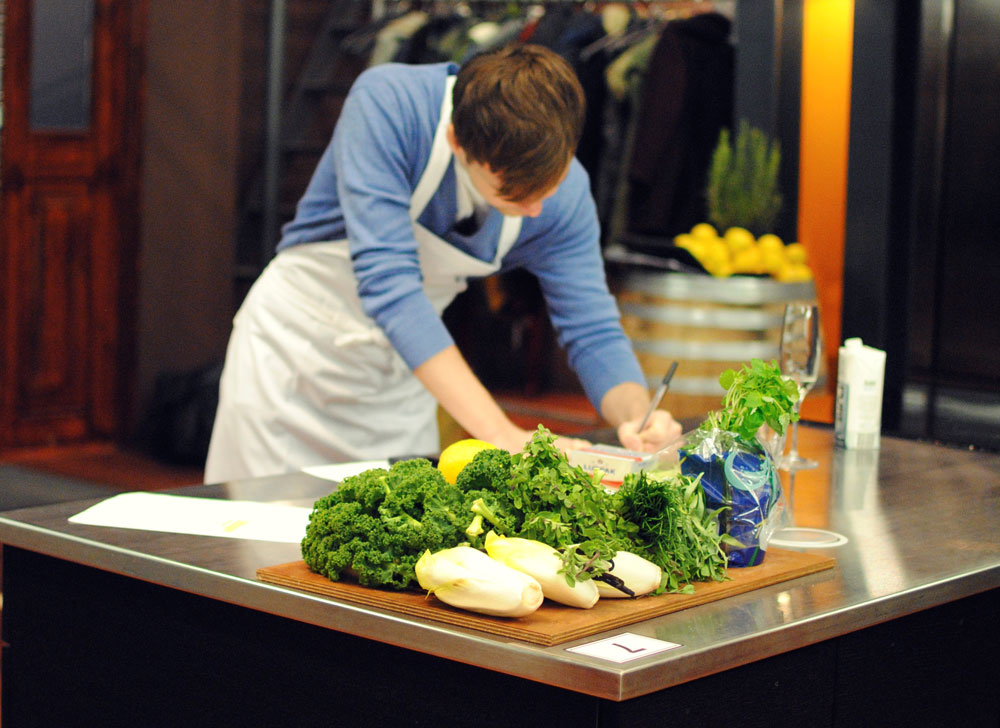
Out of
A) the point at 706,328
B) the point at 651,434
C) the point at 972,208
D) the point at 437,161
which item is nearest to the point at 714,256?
the point at 706,328

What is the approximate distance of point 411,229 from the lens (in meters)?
2.12

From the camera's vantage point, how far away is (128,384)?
5527 millimetres

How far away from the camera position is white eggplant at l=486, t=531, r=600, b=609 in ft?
3.64

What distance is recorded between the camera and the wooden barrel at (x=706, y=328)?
3.40 metres

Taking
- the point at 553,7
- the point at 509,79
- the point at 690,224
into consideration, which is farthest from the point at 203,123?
the point at 509,79

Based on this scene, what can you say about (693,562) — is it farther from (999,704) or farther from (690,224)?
(690,224)

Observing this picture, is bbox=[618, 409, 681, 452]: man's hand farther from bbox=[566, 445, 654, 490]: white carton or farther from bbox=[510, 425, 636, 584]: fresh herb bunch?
bbox=[510, 425, 636, 584]: fresh herb bunch

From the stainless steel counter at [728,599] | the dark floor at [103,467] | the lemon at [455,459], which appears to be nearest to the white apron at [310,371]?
the stainless steel counter at [728,599]

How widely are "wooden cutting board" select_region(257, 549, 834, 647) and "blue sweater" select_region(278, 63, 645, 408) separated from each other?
0.84 m

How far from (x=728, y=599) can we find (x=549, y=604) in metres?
0.19

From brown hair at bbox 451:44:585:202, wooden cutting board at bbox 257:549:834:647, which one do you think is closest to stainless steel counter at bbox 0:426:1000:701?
wooden cutting board at bbox 257:549:834:647

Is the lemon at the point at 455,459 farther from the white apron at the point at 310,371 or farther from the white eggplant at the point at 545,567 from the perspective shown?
the white apron at the point at 310,371

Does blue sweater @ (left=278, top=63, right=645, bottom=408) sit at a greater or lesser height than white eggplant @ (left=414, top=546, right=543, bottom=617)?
greater

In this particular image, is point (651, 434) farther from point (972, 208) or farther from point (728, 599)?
point (972, 208)
